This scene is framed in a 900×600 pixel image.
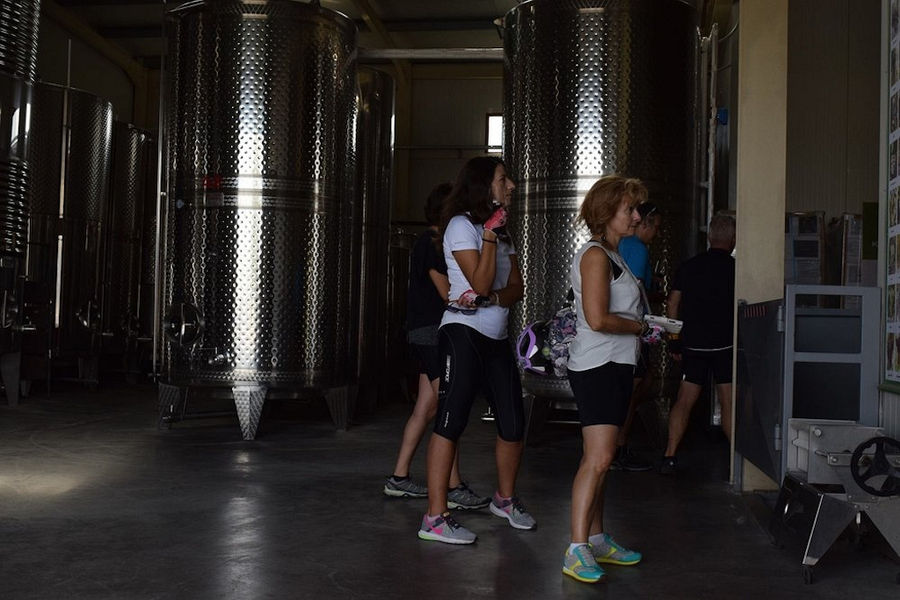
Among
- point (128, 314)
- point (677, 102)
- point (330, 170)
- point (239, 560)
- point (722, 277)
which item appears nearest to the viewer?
point (239, 560)

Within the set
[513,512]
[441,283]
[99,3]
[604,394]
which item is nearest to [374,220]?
[441,283]

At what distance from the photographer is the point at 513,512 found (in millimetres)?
4227

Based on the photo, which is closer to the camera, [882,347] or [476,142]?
[882,347]

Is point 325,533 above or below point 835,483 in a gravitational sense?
below

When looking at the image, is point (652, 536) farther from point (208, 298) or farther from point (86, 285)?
point (86, 285)

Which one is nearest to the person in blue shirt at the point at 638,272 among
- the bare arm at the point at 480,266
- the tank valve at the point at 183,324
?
the bare arm at the point at 480,266

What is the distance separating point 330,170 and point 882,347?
166 inches

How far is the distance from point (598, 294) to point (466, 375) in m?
0.76

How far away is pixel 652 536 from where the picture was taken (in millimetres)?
4129

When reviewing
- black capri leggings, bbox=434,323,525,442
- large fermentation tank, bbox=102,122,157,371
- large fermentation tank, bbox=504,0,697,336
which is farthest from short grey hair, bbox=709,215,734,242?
large fermentation tank, bbox=102,122,157,371

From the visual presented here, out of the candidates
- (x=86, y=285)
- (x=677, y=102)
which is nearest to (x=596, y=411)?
(x=677, y=102)

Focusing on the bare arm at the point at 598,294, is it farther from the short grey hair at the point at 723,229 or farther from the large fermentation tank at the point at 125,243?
the large fermentation tank at the point at 125,243

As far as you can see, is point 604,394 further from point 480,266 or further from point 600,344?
point 480,266

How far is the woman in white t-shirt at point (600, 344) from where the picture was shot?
3.33 m
